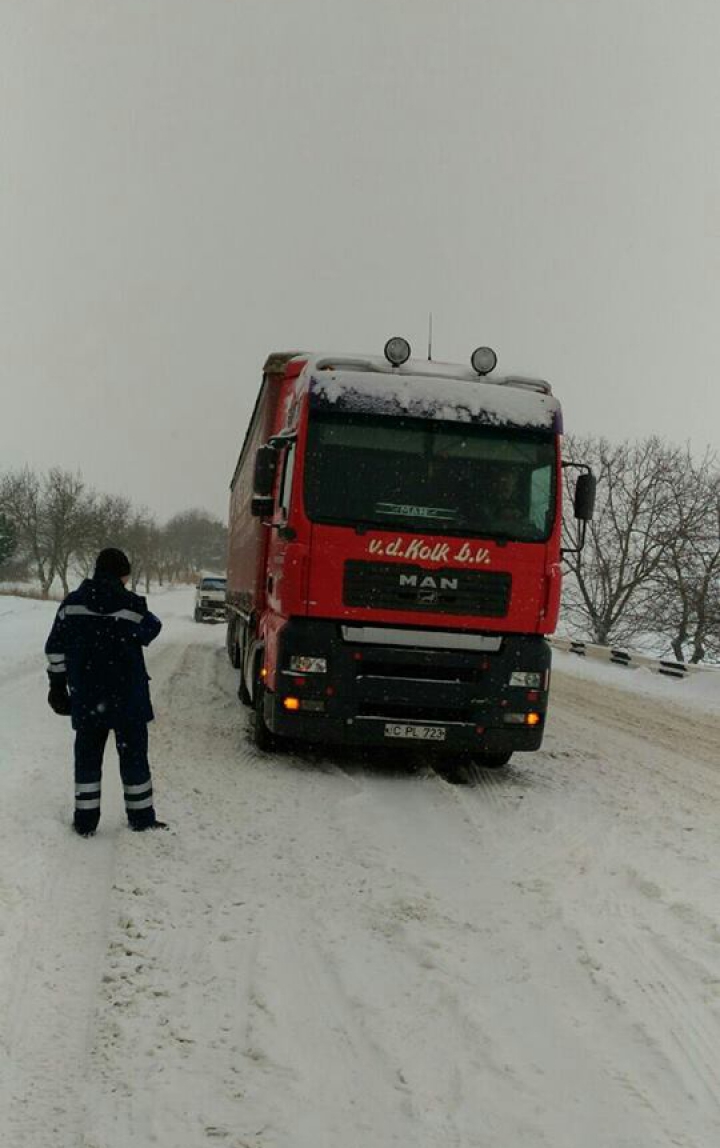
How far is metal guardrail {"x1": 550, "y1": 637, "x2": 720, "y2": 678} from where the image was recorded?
18516 mm

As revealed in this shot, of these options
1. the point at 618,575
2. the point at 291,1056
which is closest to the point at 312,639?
the point at 291,1056

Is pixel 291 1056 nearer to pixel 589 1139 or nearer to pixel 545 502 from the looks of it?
pixel 589 1139

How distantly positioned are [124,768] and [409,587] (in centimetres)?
264

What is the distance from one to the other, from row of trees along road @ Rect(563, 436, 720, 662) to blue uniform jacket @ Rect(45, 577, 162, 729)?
29.7m

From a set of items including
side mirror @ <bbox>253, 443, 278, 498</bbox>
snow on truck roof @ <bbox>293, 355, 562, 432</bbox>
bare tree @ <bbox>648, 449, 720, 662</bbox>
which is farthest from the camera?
bare tree @ <bbox>648, 449, 720, 662</bbox>

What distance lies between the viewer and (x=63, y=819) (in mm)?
5051

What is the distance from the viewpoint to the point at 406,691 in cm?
660

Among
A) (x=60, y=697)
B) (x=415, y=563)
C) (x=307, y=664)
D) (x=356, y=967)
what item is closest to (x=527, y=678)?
(x=415, y=563)

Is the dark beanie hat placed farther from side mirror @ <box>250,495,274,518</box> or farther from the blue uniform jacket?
side mirror @ <box>250,495,274,518</box>

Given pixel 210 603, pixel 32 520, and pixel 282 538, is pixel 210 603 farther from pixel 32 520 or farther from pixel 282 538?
pixel 32 520

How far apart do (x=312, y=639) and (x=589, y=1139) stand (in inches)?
178

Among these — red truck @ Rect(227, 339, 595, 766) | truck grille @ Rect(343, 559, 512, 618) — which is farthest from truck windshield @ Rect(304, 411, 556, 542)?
truck grille @ Rect(343, 559, 512, 618)

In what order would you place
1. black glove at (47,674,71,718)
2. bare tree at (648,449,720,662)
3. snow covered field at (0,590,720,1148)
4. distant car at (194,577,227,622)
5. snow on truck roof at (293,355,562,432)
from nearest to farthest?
snow covered field at (0,590,720,1148)
black glove at (47,674,71,718)
snow on truck roof at (293,355,562,432)
bare tree at (648,449,720,662)
distant car at (194,577,227,622)

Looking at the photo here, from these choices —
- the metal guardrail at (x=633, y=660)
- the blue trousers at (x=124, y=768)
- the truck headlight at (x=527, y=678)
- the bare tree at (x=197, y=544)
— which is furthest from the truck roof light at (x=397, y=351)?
the bare tree at (x=197, y=544)
